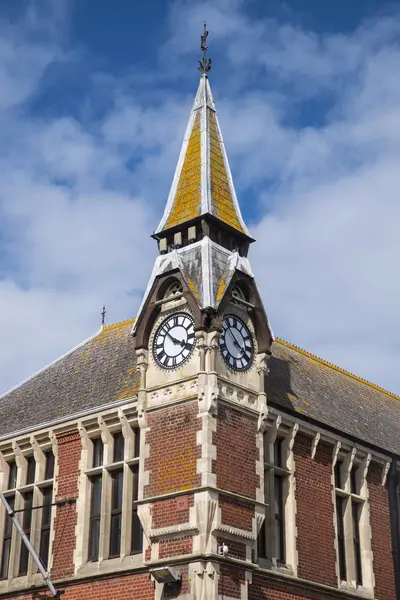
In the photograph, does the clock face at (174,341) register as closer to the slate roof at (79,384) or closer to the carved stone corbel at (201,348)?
the carved stone corbel at (201,348)

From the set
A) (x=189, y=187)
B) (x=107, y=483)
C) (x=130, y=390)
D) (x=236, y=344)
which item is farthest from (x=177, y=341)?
(x=189, y=187)

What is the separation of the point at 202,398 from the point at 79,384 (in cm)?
796

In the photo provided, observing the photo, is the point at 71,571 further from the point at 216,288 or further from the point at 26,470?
the point at 216,288

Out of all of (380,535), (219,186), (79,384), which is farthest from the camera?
(79,384)

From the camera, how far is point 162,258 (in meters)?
29.7

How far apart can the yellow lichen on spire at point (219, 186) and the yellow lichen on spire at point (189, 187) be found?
1.41 feet

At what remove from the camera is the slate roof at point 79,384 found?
30.8 meters

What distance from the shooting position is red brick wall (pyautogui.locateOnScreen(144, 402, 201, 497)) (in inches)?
1009

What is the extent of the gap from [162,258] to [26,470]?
26.4 ft

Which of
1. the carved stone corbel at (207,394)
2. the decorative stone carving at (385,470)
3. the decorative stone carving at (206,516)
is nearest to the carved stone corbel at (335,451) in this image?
the decorative stone carving at (385,470)

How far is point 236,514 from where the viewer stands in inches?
1006

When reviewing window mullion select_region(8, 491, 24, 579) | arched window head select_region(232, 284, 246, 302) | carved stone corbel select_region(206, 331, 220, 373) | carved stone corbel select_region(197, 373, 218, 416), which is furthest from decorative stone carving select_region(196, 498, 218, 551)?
window mullion select_region(8, 491, 24, 579)

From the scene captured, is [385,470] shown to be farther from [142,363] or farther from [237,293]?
[142,363]

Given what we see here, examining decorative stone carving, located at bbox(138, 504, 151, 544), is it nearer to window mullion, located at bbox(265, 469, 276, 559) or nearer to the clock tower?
the clock tower
